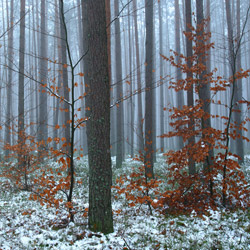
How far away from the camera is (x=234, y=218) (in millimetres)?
5715

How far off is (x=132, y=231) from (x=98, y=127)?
226 cm

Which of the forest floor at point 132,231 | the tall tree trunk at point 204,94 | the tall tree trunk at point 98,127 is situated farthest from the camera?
the tall tree trunk at point 204,94

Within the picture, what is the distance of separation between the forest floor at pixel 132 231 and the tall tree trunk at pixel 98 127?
0.40 m

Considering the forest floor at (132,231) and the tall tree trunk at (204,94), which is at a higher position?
the tall tree trunk at (204,94)

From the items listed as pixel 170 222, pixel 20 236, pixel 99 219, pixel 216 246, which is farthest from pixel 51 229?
pixel 216 246

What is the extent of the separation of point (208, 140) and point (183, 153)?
71cm

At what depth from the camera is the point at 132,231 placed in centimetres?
494

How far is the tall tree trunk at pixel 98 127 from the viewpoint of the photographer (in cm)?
453

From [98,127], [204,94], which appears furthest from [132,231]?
[204,94]

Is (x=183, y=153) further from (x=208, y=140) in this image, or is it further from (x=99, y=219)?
(x=99, y=219)

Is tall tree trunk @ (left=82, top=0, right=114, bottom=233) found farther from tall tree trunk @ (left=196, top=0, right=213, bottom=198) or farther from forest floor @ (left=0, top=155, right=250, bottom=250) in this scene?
tall tree trunk @ (left=196, top=0, right=213, bottom=198)

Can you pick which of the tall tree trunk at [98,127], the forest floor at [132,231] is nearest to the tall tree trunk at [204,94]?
the forest floor at [132,231]

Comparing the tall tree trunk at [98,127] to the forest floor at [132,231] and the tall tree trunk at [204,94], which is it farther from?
the tall tree trunk at [204,94]

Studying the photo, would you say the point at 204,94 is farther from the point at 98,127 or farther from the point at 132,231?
the point at 132,231
